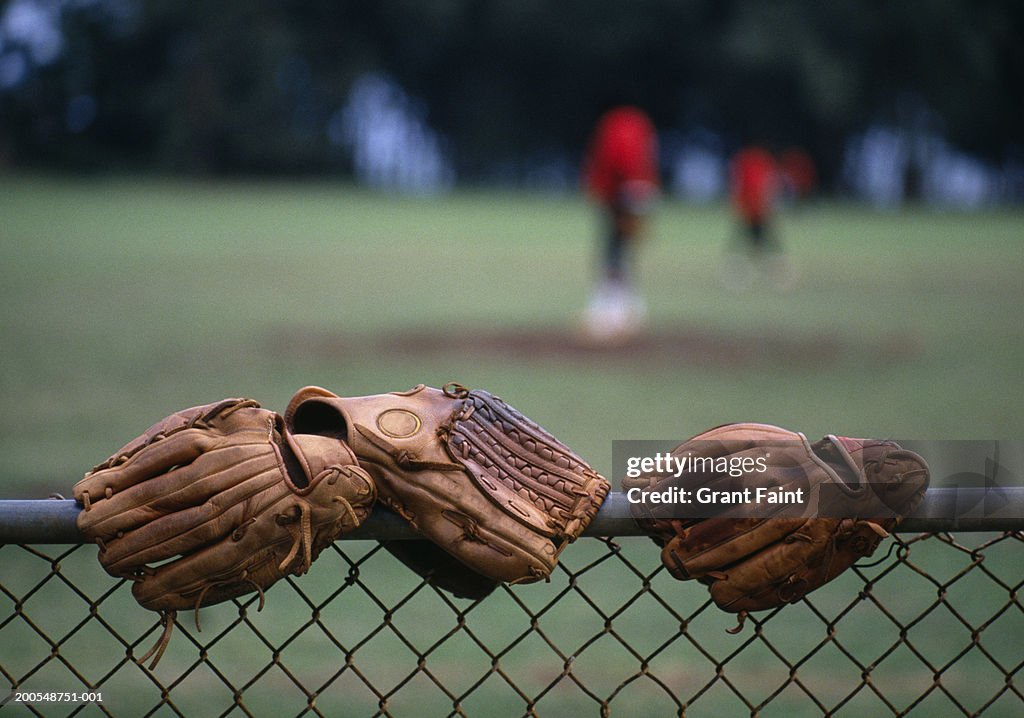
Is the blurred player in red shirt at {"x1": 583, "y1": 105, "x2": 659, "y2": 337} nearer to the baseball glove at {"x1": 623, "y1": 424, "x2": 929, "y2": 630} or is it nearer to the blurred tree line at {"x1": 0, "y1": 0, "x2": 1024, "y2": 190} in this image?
the baseball glove at {"x1": 623, "y1": 424, "x2": 929, "y2": 630}

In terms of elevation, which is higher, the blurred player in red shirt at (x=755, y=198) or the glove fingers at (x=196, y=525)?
the glove fingers at (x=196, y=525)

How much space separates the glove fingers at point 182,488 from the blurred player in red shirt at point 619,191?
9506 mm

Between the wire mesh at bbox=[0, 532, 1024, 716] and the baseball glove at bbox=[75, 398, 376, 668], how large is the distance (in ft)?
4.80

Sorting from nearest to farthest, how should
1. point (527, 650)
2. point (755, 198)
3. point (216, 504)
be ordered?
point (216, 504) → point (527, 650) → point (755, 198)

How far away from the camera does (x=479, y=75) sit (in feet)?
155

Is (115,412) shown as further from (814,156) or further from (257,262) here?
(814,156)

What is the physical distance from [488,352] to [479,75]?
126 feet

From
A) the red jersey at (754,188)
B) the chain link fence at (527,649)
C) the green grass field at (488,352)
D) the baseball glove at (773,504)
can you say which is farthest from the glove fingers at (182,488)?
the red jersey at (754,188)

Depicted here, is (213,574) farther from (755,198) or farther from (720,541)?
(755,198)

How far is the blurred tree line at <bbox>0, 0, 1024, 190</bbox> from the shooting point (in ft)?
123

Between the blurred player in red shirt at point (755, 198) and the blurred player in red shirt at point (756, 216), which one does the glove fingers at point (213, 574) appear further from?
the blurred player in red shirt at point (755, 198)

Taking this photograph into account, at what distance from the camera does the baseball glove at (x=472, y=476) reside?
1.95 metres

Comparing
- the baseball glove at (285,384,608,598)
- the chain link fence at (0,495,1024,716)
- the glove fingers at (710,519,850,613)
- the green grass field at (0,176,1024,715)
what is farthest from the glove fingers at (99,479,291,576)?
the green grass field at (0,176,1024,715)

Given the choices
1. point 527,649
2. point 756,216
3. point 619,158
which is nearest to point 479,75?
point 756,216
